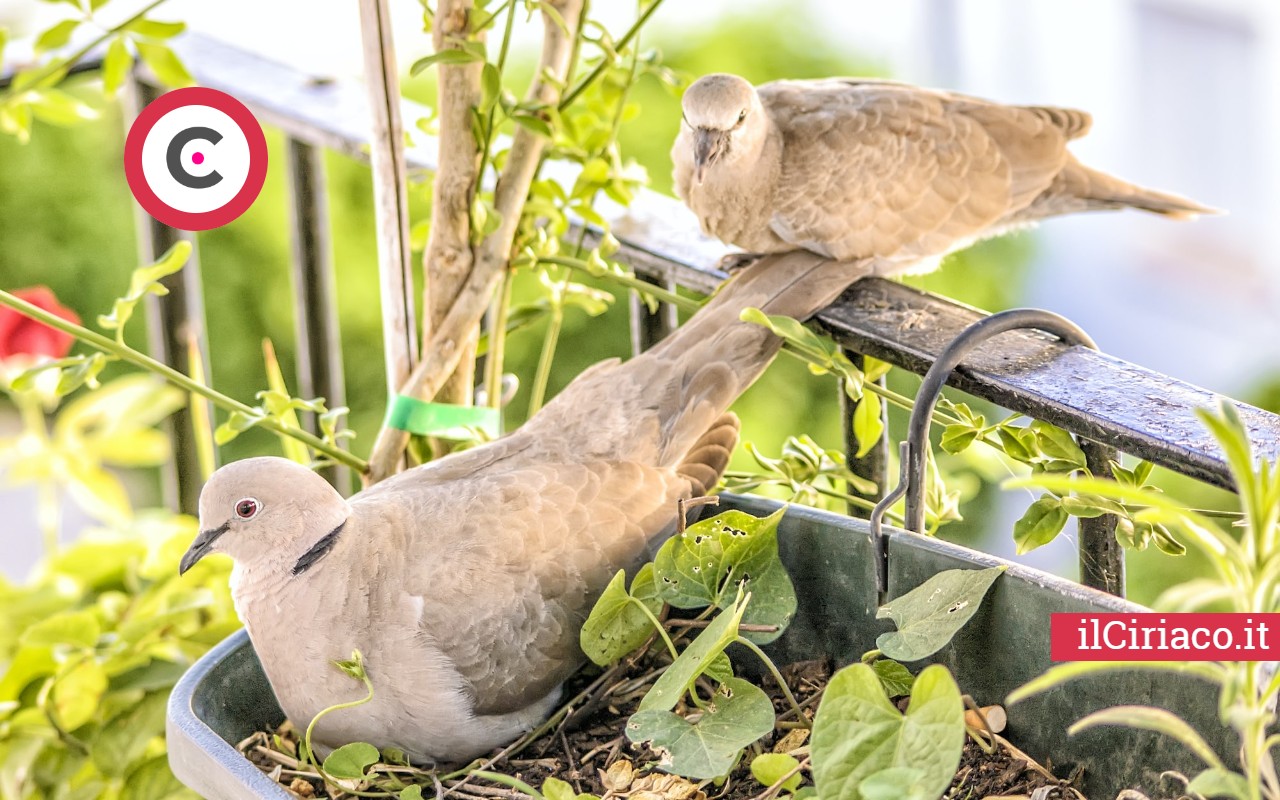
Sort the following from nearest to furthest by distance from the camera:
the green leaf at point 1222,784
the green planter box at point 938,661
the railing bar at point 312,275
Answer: the green leaf at point 1222,784 < the green planter box at point 938,661 < the railing bar at point 312,275

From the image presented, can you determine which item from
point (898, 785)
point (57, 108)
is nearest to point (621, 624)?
point (898, 785)

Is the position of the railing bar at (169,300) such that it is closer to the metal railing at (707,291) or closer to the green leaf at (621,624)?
the metal railing at (707,291)

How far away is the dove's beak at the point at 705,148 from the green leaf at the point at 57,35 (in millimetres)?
541

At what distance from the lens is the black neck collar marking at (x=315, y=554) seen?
0.95m

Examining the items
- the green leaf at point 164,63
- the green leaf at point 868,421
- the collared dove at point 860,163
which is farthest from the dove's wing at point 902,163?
the green leaf at point 164,63

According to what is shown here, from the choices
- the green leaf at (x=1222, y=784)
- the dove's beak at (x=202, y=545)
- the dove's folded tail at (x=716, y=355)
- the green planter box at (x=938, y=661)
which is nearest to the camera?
the green leaf at (x=1222, y=784)

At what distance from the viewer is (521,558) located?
98cm

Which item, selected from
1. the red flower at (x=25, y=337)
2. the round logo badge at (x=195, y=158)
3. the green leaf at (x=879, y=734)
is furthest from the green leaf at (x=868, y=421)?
the red flower at (x=25, y=337)

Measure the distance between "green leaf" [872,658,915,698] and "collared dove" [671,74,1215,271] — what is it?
1.54ft

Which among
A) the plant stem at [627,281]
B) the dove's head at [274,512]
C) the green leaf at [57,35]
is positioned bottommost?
the dove's head at [274,512]

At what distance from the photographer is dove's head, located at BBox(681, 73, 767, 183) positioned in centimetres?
123

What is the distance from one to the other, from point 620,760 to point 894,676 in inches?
8.0

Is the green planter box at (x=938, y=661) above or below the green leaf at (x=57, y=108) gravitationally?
below

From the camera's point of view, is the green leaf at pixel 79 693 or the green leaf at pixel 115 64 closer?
the green leaf at pixel 115 64
